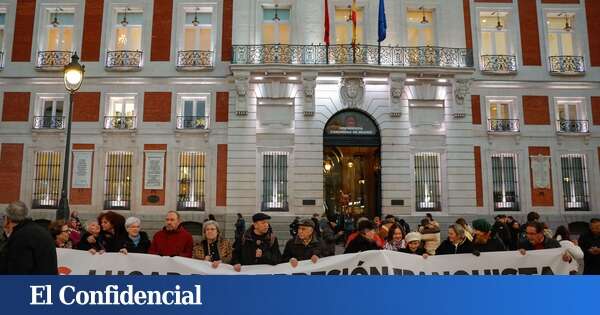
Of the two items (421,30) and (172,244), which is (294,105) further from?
(172,244)

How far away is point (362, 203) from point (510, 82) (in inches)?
340

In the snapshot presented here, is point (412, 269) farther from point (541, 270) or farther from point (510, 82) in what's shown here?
point (510, 82)

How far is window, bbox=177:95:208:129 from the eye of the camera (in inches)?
843

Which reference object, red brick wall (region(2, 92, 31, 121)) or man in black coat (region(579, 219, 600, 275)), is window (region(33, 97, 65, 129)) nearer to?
red brick wall (region(2, 92, 31, 121))

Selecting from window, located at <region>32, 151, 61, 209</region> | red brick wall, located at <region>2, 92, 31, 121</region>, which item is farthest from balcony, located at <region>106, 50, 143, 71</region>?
window, located at <region>32, 151, 61, 209</region>

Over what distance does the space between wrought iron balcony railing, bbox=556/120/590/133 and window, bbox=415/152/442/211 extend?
577cm

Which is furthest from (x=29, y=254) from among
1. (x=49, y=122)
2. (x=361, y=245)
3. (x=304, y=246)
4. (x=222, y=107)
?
(x=49, y=122)

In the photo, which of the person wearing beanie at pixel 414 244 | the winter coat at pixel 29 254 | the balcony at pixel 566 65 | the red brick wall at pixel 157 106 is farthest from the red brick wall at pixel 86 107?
the balcony at pixel 566 65

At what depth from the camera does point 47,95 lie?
854 inches

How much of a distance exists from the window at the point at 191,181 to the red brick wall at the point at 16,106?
7.15 m

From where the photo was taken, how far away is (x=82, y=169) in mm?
21000

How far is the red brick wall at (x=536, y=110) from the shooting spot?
21.8 meters

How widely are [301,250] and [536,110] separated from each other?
60.2ft

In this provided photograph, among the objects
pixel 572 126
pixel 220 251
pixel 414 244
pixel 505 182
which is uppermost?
pixel 572 126
